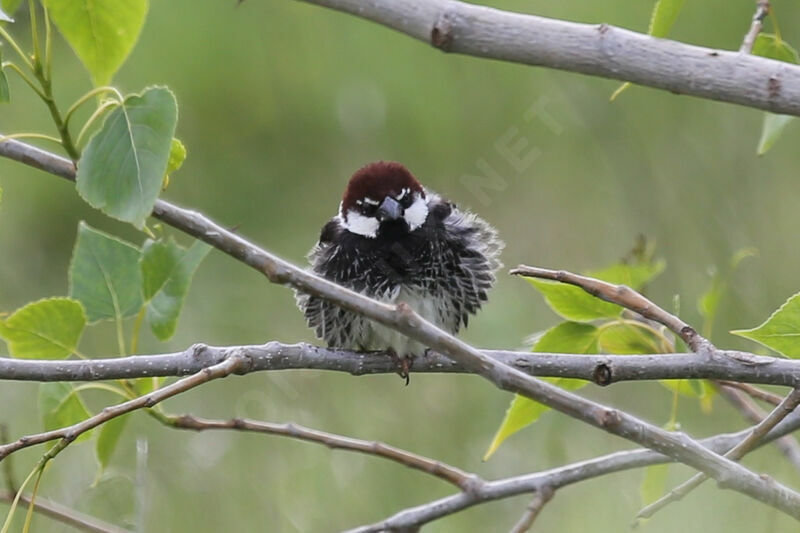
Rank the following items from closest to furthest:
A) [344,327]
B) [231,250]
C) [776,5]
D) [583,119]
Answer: [231,250]
[344,327]
[583,119]
[776,5]

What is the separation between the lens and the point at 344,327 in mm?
2408

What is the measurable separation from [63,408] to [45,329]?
15cm

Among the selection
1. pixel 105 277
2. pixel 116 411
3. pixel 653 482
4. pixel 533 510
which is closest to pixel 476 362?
pixel 116 411

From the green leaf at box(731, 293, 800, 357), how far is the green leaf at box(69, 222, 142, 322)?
1004mm

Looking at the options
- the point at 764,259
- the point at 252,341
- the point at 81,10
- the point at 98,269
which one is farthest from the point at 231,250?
the point at 252,341

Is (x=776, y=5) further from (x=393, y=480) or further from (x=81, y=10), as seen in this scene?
(x=81, y=10)

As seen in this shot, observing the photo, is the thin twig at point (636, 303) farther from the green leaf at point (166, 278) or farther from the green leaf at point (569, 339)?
the green leaf at point (166, 278)

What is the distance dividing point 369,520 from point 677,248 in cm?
→ 149

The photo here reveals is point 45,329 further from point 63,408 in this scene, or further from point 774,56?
point 774,56

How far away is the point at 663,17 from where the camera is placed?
4.44ft

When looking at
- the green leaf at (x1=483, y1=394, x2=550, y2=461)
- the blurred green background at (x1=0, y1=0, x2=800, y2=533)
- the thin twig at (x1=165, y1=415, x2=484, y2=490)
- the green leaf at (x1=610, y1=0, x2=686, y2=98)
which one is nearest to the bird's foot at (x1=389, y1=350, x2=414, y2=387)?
the thin twig at (x1=165, y1=415, x2=484, y2=490)

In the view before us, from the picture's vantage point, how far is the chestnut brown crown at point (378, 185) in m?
2.63

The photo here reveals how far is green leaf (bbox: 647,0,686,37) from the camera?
4.39ft

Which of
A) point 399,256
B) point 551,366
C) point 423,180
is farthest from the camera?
point 423,180
